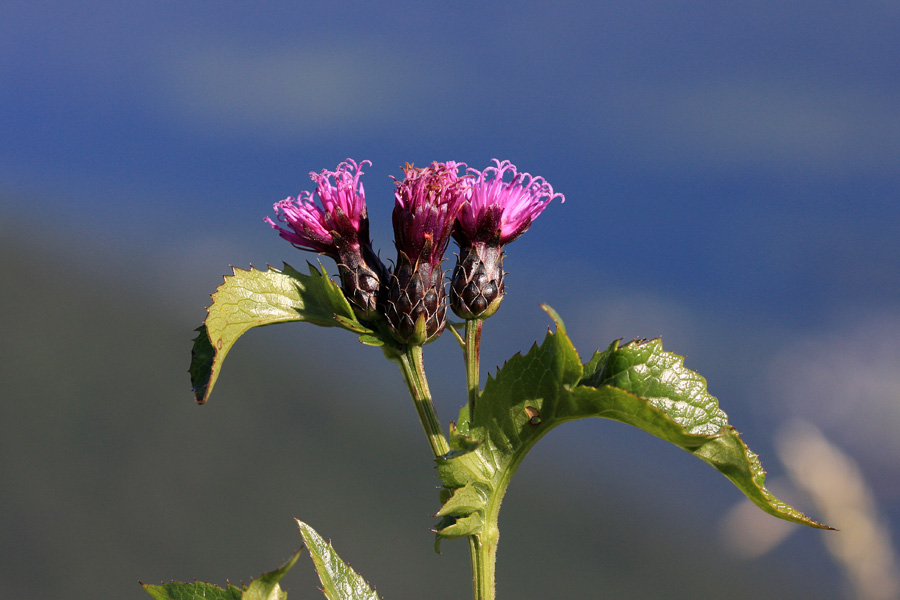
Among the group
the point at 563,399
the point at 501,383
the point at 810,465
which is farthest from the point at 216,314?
the point at 810,465

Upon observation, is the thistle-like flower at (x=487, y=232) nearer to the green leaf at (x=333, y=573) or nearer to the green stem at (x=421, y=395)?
the green stem at (x=421, y=395)

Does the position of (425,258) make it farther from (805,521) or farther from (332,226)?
(805,521)

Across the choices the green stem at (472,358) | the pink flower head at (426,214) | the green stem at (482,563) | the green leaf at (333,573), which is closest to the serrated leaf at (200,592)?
the green leaf at (333,573)

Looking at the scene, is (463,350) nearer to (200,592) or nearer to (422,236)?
(422,236)

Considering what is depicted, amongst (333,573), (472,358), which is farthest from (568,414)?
(333,573)

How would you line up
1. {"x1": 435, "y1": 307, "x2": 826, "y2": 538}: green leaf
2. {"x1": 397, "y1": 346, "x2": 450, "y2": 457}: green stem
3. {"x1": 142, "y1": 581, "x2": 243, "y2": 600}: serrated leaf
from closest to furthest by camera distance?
{"x1": 435, "y1": 307, "x2": 826, "y2": 538}: green leaf
{"x1": 142, "y1": 581, "x2": 243, "y2": 600}: serrated leaf
{"x1": 397, "y1": 346, "x2": 450, "y2": 457}: green stem

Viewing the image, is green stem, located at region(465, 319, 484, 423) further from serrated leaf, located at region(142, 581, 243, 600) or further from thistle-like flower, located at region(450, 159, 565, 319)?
serrated leaf, located at region(142, 581, 243, 600)

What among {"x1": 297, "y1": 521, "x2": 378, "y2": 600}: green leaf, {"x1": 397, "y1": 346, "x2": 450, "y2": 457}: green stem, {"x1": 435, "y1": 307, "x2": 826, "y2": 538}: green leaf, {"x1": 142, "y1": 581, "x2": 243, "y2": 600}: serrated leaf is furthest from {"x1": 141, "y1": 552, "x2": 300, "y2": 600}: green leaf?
{"x1": 397, "y1": 346, "x2": 450, "y2": 457}: green stem
